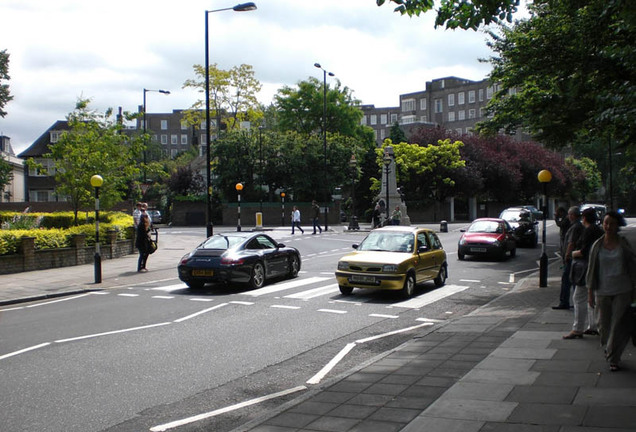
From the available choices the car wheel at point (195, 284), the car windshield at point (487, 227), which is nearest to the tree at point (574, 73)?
the car windshield at point (487, 227)

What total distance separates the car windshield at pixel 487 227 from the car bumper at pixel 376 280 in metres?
11.1

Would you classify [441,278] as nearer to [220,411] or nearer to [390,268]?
[390,268]

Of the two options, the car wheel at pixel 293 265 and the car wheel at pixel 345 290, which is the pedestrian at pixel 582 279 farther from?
the car wheel at pixel 293 265

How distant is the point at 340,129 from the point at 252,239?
177 ft

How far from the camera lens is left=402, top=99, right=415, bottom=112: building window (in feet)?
344

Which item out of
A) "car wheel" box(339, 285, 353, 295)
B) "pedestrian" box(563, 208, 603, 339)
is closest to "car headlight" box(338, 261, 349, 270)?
"car wheel" box(339, 285, 353, 295)

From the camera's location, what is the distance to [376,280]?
1285 centimetres

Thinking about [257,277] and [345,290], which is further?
[257,277]

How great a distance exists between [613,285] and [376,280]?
258 inches

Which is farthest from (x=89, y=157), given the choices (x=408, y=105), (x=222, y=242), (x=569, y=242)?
(x=408, y=105)

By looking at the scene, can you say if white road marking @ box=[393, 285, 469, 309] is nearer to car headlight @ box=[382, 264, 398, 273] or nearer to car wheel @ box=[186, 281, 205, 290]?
car headlight @ box=[382, 264, 398, 273]

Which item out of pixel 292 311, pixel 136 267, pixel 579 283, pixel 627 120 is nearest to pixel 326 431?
Answer: pixel 579 283

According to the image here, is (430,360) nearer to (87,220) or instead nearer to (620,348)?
(620,348)

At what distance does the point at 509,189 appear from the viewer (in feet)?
209
